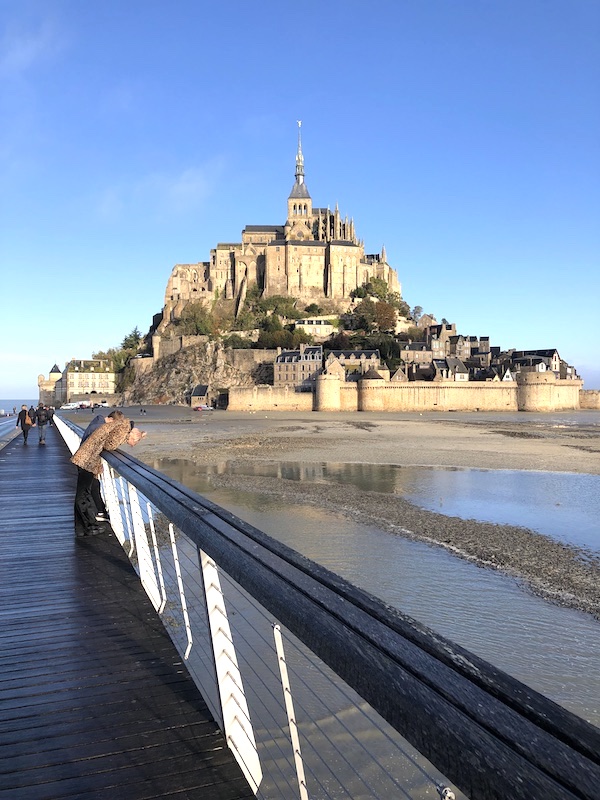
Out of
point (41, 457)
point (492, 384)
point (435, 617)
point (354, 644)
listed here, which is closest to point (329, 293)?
point (492, 384)

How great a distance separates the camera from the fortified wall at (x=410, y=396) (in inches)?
2500

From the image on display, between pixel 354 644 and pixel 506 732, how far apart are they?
1.52 feet

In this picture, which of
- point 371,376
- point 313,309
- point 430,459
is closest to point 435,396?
point 371,376

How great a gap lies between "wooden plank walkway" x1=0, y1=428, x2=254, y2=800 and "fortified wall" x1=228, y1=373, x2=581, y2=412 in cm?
5801

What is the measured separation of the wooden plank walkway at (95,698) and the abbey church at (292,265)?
7744cm

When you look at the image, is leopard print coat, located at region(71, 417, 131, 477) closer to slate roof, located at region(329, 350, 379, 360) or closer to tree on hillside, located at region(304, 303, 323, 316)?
slate roof, located at region(329, 350, 379, 360)

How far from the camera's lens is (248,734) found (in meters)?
2.49

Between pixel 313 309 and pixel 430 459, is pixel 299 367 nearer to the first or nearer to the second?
pixel 313 309

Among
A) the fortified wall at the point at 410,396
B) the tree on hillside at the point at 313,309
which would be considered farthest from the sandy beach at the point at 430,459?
the tree on hillside at the point at 313,309

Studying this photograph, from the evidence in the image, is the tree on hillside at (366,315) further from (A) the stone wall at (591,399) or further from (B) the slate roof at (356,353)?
(A) the stone wall at (591,399)

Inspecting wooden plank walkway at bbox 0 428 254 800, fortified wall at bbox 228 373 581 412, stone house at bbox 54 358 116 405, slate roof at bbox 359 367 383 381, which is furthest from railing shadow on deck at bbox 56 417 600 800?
stone house at bbox 54 358 116 405

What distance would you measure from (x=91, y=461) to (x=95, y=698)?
3.76 m

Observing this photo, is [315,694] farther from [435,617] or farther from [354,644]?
[354,644]

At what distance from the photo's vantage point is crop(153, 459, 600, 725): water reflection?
5766 millimetres
